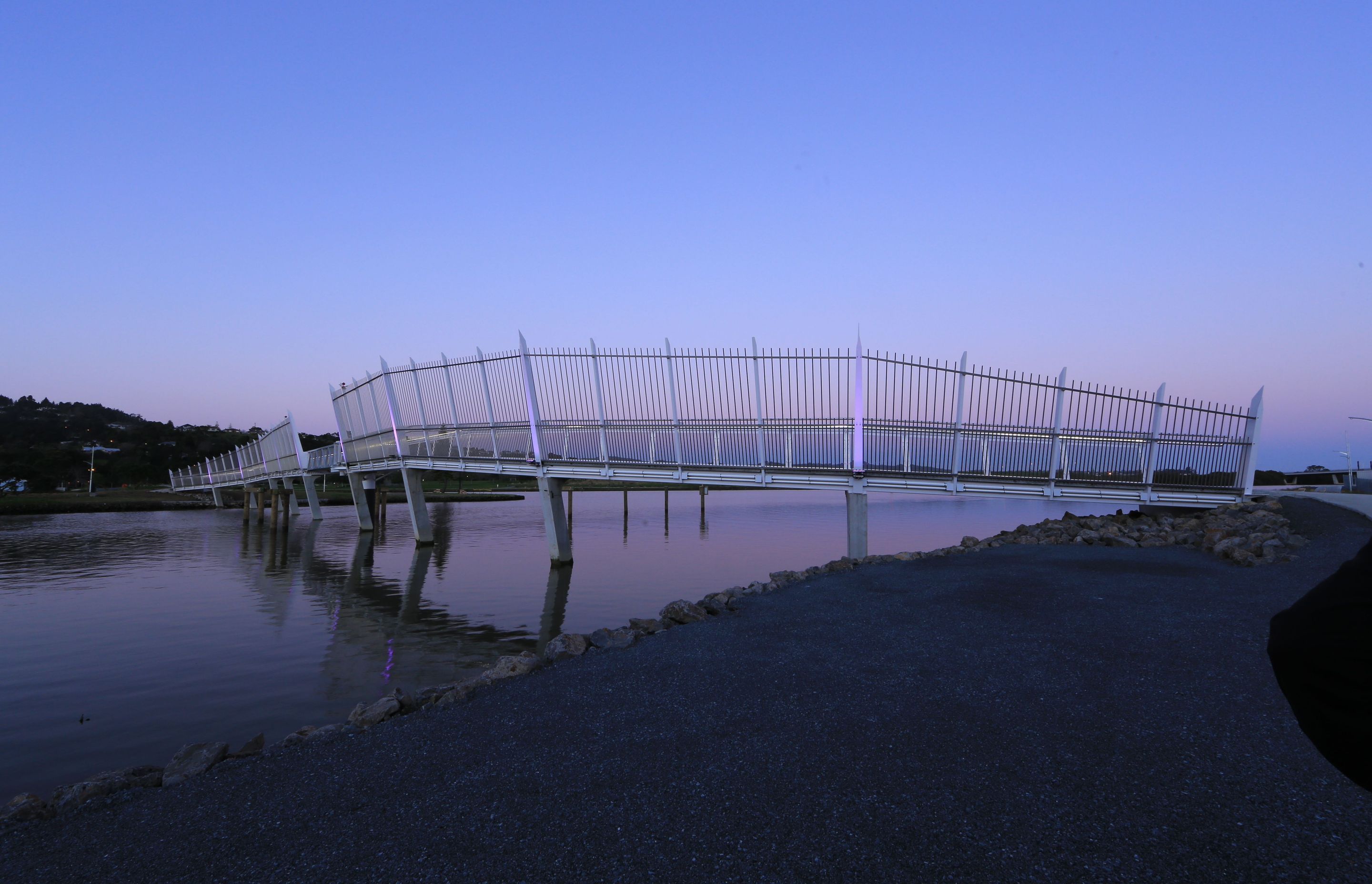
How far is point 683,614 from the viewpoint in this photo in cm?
952

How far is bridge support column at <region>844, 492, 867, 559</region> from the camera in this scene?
1527 cm

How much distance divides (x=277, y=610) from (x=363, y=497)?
1844 centimetres

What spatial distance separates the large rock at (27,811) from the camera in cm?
480

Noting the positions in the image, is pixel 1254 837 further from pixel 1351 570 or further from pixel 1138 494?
pixel 1138 494

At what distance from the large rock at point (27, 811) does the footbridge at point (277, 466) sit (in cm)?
3014

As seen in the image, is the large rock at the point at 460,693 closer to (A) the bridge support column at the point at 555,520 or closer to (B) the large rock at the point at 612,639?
(B) the large rock at the point at 612,639

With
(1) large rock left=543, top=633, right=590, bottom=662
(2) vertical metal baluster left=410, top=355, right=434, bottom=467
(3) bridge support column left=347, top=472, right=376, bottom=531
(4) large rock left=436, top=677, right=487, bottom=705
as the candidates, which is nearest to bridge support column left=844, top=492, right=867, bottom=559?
(1) large rock left=543, top=633, right=590, bottom=662

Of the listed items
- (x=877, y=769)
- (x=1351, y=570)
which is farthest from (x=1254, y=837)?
(x=1351, y=570)

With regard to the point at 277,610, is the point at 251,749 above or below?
above

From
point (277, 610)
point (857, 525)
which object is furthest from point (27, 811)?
point (857, 525)

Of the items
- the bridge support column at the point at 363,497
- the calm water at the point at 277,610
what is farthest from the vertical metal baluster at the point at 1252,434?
the bridge support column at the point at 363,497

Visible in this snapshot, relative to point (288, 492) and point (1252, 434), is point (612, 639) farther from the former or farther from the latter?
point (288, 492)

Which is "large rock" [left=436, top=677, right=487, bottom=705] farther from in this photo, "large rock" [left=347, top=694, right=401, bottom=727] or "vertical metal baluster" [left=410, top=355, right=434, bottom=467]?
"vertical metal baluster" [left=410, top=355, right=434, bottom=467]

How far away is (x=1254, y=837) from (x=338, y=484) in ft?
338
